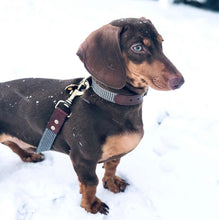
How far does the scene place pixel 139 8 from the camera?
737 centimetres

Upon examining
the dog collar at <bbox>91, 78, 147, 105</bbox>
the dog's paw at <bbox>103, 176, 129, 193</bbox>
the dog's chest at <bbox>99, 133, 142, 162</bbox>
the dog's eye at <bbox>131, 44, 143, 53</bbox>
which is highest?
the dog's eye at <bbox>131, 44, 143, 53</bbox>

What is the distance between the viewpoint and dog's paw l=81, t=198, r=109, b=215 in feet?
8.59

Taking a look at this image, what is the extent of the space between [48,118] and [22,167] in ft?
3.24

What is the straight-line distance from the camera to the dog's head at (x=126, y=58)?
6.40ft

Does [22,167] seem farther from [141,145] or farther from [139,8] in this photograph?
[139,8]

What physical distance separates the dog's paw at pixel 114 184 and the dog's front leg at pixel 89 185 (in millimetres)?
218

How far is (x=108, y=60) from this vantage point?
196 centimetres

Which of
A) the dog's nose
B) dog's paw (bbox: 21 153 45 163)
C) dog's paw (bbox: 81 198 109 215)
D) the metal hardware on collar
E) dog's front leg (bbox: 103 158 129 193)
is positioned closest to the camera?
the dog's nose

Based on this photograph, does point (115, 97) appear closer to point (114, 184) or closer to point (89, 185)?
point (89, 185)

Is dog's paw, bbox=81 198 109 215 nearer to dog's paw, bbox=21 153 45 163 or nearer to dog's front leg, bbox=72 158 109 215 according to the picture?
dog's front leg, bbox=72 158 109 215

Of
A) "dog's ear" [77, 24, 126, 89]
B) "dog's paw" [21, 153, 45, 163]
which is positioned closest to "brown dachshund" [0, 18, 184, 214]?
"dog's ear" [77, 24, 126, 89]

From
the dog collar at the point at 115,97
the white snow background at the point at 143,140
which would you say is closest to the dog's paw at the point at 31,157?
the white snow background at the point at 143,140

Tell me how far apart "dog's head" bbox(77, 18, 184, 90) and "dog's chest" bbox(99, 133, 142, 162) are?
44 centimetres

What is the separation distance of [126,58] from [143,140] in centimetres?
166
